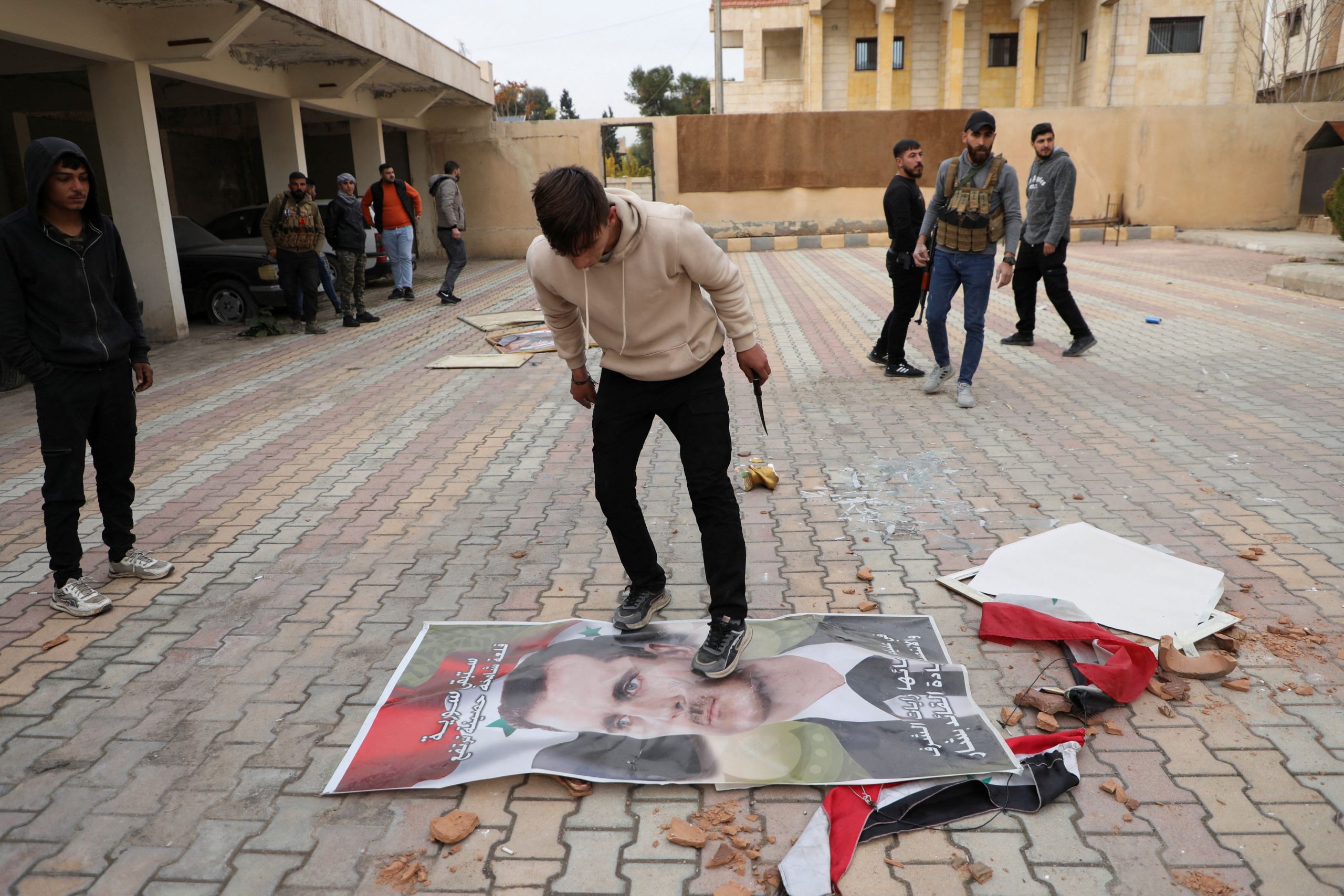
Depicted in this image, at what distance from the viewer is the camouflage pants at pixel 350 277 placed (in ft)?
39.6

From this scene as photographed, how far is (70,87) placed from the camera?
599 inches

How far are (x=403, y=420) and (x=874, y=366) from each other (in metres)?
4.26

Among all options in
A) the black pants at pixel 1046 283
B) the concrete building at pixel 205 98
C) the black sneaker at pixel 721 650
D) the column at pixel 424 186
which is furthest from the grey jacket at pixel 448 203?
the black sneaker at pixel 721 650

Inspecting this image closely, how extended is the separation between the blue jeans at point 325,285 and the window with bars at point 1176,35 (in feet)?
93.0

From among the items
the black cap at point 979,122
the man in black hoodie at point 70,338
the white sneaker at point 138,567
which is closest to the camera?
the man in black hoodie at point 70,338

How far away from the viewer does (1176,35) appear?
97.3 feet

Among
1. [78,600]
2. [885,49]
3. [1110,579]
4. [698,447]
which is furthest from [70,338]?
[885,49]

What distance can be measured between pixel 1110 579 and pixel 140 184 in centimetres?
1139

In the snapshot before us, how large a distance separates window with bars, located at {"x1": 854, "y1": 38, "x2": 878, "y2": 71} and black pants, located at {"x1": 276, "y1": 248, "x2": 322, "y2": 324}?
83.7 ft

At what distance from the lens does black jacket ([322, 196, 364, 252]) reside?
1172cm

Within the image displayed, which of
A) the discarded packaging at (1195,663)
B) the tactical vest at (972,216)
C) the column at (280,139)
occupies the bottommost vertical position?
the discarded packaging at (1195,663)

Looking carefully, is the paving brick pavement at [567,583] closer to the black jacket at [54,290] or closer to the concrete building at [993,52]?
the black jacket at [54,290]

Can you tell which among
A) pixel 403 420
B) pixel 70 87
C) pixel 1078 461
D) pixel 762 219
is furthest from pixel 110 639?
pixel 762 219

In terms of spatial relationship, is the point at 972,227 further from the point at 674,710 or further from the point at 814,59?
the point at 814,59
